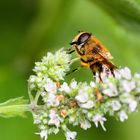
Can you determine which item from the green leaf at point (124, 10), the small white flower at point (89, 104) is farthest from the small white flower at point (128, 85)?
the green leaf at point (124, 10)

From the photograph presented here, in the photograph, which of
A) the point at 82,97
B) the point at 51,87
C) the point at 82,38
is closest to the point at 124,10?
the point at 82,38

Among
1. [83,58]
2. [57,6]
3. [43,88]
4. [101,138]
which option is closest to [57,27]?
[57,6]

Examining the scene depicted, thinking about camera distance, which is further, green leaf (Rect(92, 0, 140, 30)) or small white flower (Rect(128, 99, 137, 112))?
green leaf (Rect(92, 0, 140, 30))

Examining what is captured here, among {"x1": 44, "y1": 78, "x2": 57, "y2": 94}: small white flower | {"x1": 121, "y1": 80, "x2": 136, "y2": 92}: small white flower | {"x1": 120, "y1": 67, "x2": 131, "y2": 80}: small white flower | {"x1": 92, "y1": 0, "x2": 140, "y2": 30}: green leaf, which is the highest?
{"x1": 92, "y1": 0, "x2": 140, "y2": 30}: green leaf

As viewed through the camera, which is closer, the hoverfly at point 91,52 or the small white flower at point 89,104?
the small white flower at point 89,104

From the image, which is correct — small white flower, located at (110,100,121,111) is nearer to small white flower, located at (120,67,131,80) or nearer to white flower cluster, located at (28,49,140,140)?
white flower cluster, located at (28,49,140,140)

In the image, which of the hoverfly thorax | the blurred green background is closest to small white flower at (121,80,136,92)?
the hoverfly thorax

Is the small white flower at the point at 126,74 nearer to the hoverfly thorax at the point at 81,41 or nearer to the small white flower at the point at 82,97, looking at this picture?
the small white flower at the point at 82,97

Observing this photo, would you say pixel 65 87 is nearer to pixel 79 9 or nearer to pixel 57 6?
pixel 57 6
